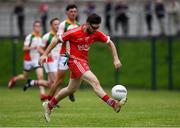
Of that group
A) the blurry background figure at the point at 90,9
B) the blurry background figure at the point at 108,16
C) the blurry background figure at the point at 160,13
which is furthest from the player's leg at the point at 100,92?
the blurry background figure at the point at 108,16

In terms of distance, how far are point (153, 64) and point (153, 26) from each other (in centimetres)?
387

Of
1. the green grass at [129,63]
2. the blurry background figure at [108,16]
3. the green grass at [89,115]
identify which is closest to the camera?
the green grass at [89,115]

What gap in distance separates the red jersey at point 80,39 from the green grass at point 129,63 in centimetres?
1996

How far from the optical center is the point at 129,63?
40.3 m

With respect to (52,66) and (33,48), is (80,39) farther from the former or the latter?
(33,48)

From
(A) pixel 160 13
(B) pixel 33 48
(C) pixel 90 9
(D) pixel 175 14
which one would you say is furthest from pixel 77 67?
(C) pixel 90 9

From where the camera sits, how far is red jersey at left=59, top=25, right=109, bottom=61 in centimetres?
1827

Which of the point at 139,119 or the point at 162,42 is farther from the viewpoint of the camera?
the point at 162,42

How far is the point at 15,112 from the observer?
21.3 m

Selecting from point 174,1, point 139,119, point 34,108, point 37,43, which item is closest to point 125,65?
point 174,1

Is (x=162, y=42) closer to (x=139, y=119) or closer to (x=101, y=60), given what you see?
(x=101, y=60)

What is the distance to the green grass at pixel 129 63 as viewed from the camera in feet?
127

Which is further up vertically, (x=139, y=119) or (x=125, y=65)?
(x=139, y=119)

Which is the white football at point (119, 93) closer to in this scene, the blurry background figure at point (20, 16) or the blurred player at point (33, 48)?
the blurred player at point (33, 48)
